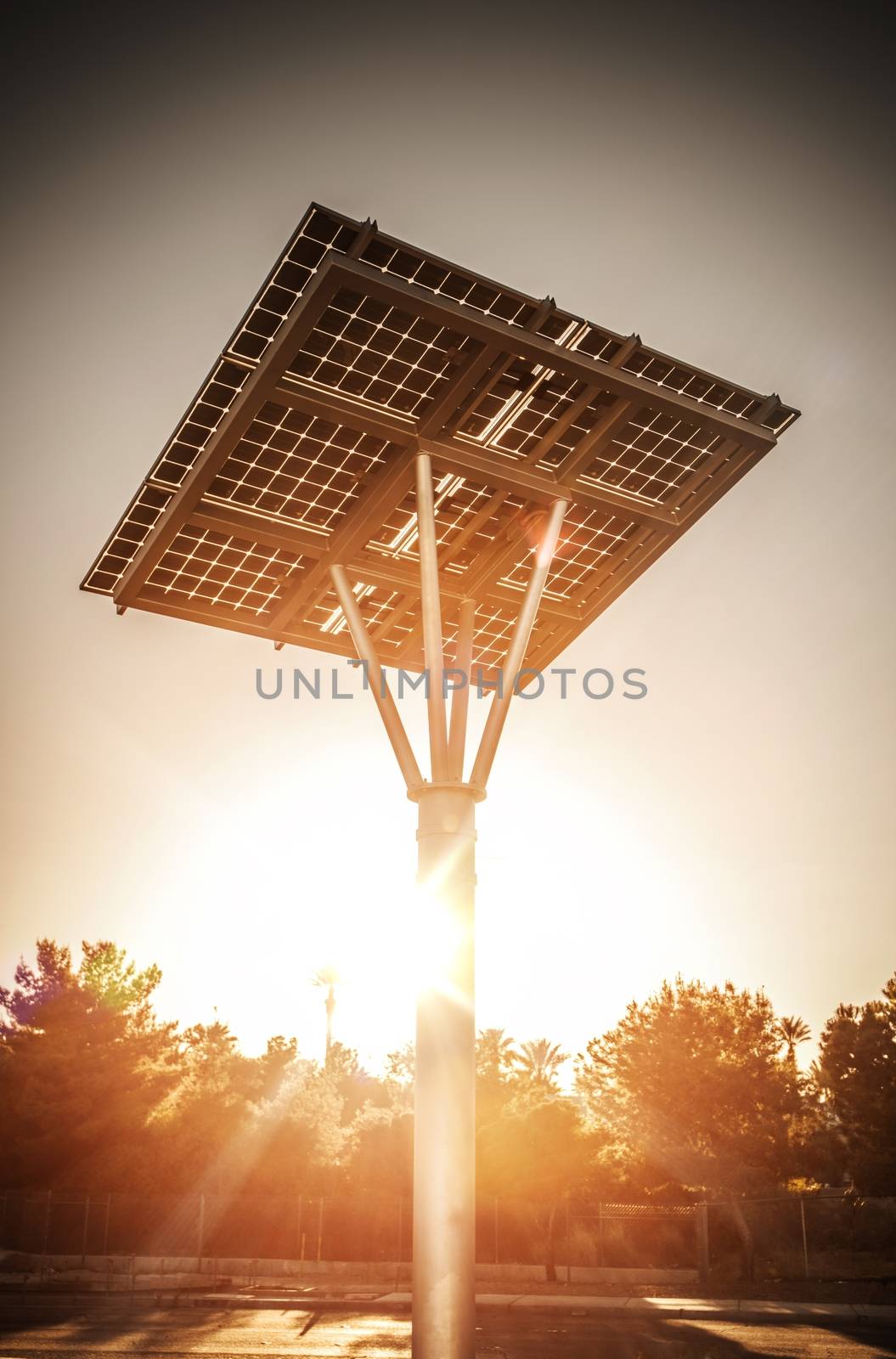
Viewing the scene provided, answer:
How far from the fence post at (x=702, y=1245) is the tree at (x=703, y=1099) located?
1426 millimetres

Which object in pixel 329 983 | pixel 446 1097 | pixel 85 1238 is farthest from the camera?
pixel 329 983

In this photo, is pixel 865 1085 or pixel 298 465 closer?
pixel 298 465

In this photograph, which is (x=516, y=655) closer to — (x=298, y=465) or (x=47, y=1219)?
(x=298, y=465)

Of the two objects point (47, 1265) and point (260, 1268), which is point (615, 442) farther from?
point (47, 1265)

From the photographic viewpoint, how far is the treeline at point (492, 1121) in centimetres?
3859

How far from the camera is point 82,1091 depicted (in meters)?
42.7

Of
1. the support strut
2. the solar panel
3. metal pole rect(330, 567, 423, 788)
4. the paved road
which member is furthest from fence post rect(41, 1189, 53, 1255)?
metal pole rect(330, 567, 423, 788)

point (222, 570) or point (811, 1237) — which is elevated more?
point (222, 570)

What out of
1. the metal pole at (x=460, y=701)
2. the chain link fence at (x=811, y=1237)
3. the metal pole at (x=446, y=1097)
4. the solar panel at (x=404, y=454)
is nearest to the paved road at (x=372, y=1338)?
the metal pole at (x=446, y=1097)

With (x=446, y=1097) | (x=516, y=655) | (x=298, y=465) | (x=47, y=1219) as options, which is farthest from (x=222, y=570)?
(x=47, y=1219)

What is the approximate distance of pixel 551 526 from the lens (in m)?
18.8

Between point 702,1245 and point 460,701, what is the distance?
28.3m

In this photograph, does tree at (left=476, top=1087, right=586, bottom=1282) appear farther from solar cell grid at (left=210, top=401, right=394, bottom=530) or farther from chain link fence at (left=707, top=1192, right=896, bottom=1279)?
solar cell grid at (left=210, top=401, right=394, bottom=530)

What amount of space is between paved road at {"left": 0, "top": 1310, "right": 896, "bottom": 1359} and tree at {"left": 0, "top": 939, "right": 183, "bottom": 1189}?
17641mm
